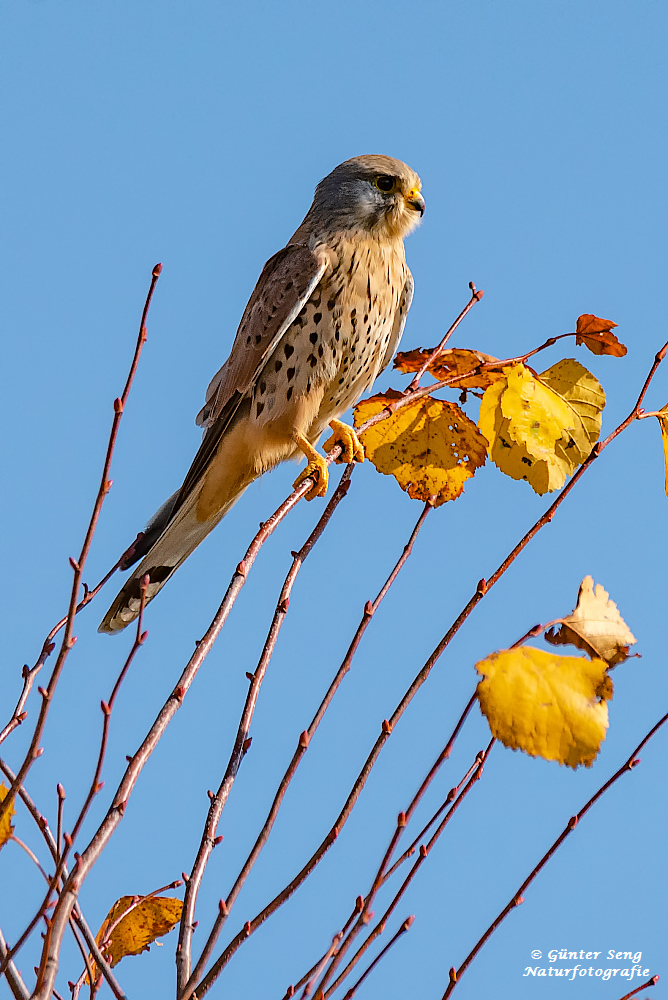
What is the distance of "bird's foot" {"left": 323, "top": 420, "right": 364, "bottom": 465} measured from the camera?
2.80 m

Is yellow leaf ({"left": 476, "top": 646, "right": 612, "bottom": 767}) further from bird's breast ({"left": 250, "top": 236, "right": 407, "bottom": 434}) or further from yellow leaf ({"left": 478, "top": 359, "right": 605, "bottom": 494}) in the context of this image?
bird's breast ({"left": 250, "top": 236, "right": 407, "bottom": 434})

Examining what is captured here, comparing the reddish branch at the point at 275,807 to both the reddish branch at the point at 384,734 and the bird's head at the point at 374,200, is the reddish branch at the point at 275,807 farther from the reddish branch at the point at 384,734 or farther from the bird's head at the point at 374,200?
the bird's head at the point at 374,200

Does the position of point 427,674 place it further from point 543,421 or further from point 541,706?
point 543,421

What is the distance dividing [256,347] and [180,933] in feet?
6.84

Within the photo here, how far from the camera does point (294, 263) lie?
3.20 meters

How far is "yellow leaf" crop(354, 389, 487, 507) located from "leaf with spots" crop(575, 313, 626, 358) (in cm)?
29

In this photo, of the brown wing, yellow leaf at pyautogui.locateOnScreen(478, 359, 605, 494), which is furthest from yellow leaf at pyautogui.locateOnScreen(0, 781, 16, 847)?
the brown wing

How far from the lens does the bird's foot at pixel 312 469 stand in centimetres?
283

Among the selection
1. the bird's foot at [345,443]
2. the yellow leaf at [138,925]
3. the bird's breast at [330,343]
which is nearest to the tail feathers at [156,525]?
Result: the bird's breast at [330,343]

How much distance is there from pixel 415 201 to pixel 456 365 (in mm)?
1476

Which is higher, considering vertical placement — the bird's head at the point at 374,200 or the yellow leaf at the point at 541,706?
the bird's head at the point at 374,200

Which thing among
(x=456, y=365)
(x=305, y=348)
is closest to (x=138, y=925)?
(x=456, y=365)

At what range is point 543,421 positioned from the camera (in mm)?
1746

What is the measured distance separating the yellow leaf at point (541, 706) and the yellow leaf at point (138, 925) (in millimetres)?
810
